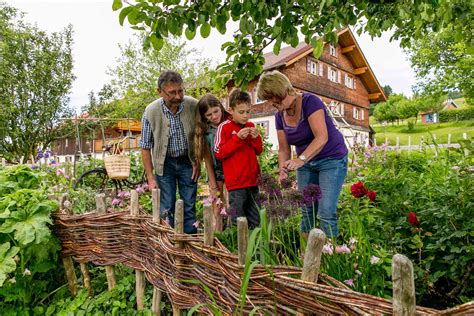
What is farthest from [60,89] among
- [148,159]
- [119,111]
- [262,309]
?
[262,309]

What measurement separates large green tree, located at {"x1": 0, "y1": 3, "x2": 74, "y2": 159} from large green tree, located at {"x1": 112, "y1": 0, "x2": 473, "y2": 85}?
2248cm

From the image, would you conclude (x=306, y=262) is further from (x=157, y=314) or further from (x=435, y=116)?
(x=435, y=116)

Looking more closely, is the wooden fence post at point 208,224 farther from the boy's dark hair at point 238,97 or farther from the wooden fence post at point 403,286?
the boy's dark hair at point 238,97

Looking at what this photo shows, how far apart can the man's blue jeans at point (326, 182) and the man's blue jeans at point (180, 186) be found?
111 cm

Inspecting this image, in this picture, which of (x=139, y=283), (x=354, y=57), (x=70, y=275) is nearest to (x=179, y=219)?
(x=139, y=283)

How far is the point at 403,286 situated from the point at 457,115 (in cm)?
6009

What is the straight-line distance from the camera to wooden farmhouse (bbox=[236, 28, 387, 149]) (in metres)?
22.6

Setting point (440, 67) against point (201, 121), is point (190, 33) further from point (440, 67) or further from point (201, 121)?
point (440, 67)

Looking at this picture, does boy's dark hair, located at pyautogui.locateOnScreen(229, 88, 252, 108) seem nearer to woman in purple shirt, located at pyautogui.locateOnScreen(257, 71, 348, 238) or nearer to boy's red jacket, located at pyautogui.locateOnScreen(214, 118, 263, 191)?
boy's red jacket, located at pyautogui.locateOnScreen(214, 118, 263, 191)

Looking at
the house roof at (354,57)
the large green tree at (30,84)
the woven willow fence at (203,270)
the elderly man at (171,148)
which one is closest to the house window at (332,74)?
the house roof at (354,57)

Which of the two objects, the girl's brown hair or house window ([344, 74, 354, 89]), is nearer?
the girl's brown hair

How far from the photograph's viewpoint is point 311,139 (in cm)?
272

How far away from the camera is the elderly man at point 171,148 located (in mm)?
3330

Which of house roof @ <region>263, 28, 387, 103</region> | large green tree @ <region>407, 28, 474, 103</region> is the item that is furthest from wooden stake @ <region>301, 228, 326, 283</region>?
large green tree @ <region>407, 28, 474, 103</region>
